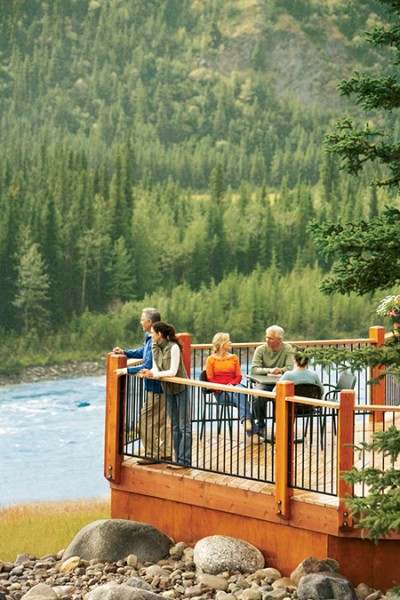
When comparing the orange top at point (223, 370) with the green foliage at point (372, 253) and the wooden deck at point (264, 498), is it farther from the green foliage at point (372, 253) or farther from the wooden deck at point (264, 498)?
the green foliage at point (372, 253)

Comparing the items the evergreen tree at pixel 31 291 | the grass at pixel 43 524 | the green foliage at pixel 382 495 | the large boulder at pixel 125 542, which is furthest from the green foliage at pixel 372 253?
the evergreen tree at pixel 31 291

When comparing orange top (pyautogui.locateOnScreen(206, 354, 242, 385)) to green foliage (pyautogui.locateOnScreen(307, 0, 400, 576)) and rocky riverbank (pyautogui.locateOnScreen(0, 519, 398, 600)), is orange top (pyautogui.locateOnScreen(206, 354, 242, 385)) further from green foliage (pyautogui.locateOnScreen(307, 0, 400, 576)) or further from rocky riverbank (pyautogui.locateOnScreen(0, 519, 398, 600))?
green foliage (pyautogui.locateOnScreen(307, 0, 400, 576))

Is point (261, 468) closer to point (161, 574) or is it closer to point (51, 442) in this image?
point (161, 574)

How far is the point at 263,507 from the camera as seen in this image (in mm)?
11602

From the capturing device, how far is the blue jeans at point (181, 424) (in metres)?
12.2

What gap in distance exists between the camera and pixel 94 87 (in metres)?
84.7

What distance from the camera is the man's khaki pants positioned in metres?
12.4

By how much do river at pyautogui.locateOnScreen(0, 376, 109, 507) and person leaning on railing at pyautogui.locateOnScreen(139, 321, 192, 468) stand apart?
23598 mm

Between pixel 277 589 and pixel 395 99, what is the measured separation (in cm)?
498

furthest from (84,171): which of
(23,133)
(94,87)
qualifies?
(94,87)

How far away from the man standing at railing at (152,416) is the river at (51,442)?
23324 millimetres

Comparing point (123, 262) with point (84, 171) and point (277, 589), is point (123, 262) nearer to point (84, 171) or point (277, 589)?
point (84, 171)

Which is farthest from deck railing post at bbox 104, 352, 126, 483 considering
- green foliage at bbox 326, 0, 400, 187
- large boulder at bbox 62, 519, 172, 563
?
green foliage at bbox 326, 0, 400, 187

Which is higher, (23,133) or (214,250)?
(23,133)
